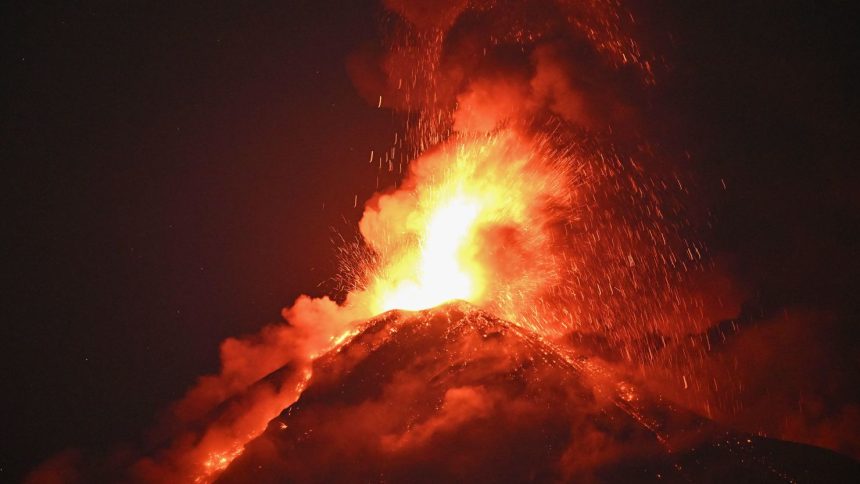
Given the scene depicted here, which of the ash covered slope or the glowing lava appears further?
the glowing lava

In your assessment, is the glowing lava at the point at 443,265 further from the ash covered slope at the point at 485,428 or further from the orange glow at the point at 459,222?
the ash covered slope at the point at 485,428

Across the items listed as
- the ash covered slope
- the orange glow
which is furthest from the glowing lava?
the ash covered slope

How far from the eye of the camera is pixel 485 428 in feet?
23.6

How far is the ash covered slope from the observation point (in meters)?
6.81

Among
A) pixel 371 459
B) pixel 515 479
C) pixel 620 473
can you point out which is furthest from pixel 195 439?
pixel 620 473

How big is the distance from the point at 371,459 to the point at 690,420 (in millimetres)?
4948

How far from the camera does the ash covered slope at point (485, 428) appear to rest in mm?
6812

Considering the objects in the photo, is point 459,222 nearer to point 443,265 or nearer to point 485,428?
point 443,265

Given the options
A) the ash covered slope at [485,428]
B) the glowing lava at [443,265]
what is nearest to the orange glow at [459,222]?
the glowing lava at [443,265]

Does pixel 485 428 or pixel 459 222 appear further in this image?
pixel 459 222

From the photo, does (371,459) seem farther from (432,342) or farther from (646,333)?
(646,333)

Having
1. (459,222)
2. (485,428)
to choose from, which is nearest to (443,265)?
(459,222)

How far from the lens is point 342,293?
41.9 feet

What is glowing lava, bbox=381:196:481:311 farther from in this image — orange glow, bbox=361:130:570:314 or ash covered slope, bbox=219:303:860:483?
ash covered slope, bbox=219:303:860:483
